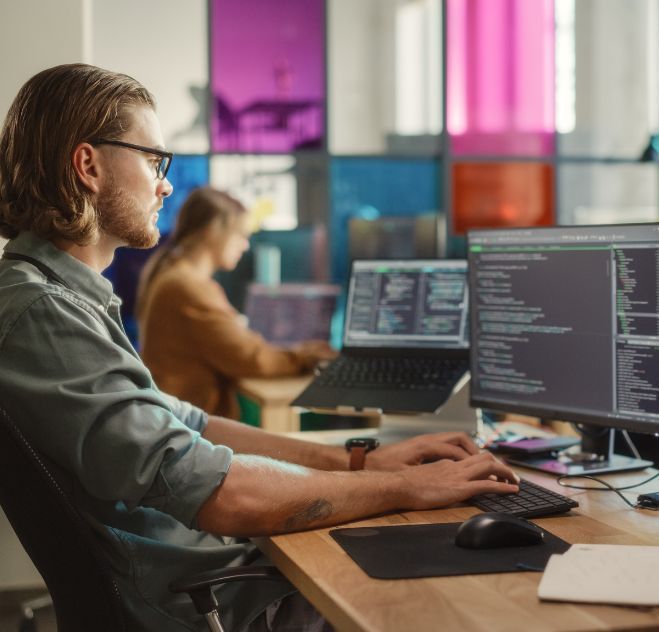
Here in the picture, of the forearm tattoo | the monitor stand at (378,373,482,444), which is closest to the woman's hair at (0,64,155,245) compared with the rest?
the forearm tattoo

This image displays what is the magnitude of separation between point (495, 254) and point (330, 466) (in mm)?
534

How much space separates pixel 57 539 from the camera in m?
1.23

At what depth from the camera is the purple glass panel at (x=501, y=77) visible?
17.4ft

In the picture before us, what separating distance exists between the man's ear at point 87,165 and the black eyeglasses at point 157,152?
0.05ft

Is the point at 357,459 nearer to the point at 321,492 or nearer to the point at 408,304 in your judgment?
the point at 321,492

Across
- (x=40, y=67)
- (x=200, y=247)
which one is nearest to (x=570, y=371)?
(x=40, y=67)

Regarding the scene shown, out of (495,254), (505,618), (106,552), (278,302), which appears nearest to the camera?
(505,618)

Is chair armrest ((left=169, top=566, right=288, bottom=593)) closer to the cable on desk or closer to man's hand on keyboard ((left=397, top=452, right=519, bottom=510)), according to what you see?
man's hand on keyboard ((left=397, top=452, right=519, bottom=510))

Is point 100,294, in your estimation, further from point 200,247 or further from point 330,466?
point 200,247

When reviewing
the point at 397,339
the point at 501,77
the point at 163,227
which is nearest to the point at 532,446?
the point at 397,339

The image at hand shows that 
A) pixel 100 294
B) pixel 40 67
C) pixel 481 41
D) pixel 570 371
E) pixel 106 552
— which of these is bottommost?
pixel 106 552

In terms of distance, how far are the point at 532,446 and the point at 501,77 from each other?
3.86 meters

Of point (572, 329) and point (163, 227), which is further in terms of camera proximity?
point (163, 227)

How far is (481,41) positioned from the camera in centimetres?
530
